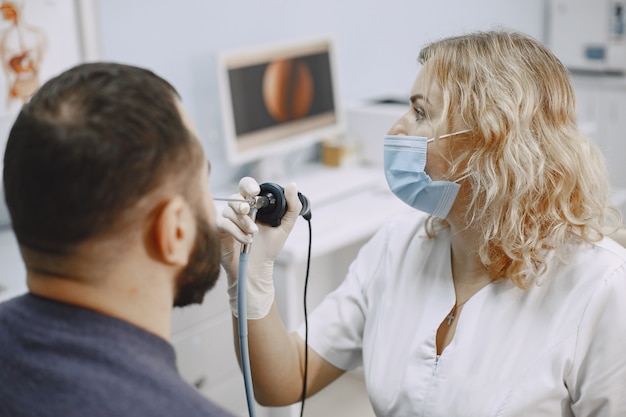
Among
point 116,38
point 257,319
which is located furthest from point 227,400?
point 116,38

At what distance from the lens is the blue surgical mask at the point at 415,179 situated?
130 cm

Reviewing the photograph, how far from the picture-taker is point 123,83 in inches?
30.0

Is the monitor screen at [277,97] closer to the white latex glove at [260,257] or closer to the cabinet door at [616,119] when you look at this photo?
the white latex glove at [260,257]

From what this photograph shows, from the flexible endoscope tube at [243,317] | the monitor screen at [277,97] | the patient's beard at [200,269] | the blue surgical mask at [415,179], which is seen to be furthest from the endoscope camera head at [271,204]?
the monitor screen at [277,97]

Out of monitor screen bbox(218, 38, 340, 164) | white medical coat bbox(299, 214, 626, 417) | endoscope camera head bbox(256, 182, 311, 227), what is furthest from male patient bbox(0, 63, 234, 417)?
monitor screen bbox(218, 38, 340, 164)

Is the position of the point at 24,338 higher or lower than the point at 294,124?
higher

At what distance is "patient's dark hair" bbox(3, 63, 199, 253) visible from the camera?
73cm

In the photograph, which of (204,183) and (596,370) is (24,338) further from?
(596,370)

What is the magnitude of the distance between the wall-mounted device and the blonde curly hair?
2665 millimetres

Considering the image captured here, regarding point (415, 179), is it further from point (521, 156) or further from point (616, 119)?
point (616, 119)

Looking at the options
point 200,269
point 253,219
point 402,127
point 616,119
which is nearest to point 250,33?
point 402,127

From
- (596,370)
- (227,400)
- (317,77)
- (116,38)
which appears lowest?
(227,400)

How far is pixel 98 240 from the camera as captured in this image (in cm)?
77

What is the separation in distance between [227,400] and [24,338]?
1.44m
